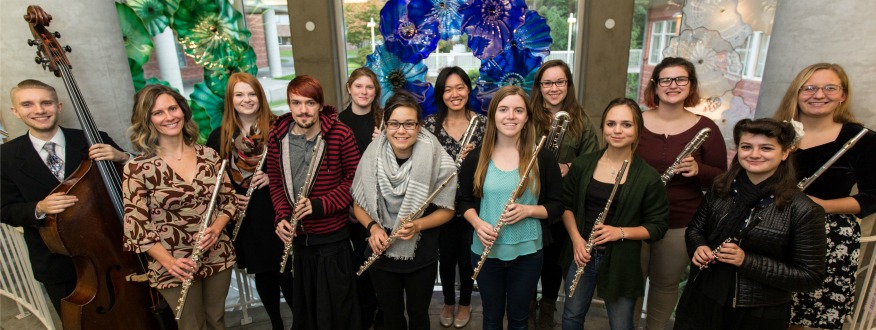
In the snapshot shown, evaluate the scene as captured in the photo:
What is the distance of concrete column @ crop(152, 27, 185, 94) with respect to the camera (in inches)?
140

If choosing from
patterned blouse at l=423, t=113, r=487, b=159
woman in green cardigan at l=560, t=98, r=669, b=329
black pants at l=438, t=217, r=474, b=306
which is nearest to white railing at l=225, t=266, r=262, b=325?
black pants at l=438, t=217, r=474, b=306

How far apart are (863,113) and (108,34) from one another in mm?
4686

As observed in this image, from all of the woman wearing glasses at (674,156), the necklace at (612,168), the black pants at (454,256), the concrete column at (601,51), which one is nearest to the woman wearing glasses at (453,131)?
the black pants at (454,256)

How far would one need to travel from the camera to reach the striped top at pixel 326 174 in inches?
83.4

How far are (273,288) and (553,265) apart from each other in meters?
1.70

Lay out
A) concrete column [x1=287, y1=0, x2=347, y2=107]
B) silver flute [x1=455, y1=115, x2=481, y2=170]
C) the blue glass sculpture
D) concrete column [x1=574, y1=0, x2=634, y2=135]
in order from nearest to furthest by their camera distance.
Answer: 1. silver flute [x1=455, y1=115, x2=481, y2=170]
2. the blue glass sculpture
3. concrete column [x1=574, y1=0, x2=634, y2=135]
4. concrete column [x1=287, y1=0, x2=347, y2=107]

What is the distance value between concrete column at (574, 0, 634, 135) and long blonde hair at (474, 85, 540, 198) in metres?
1.68

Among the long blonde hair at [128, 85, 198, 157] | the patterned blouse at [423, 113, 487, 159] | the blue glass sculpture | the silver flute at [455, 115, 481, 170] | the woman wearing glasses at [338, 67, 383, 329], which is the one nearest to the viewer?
the long blonde hair at [128, 85, 198, 157]

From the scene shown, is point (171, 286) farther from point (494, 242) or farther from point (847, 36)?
point (847, 36)

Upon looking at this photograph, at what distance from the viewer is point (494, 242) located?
2.03m

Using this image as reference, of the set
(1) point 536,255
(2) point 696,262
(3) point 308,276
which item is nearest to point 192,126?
(3) point 308,276

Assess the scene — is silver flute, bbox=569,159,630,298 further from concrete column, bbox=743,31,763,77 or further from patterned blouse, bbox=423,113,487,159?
concrete column, bbox=743,31,763,77

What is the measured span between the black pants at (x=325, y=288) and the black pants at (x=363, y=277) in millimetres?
290

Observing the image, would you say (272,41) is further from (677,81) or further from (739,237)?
(739,237)
